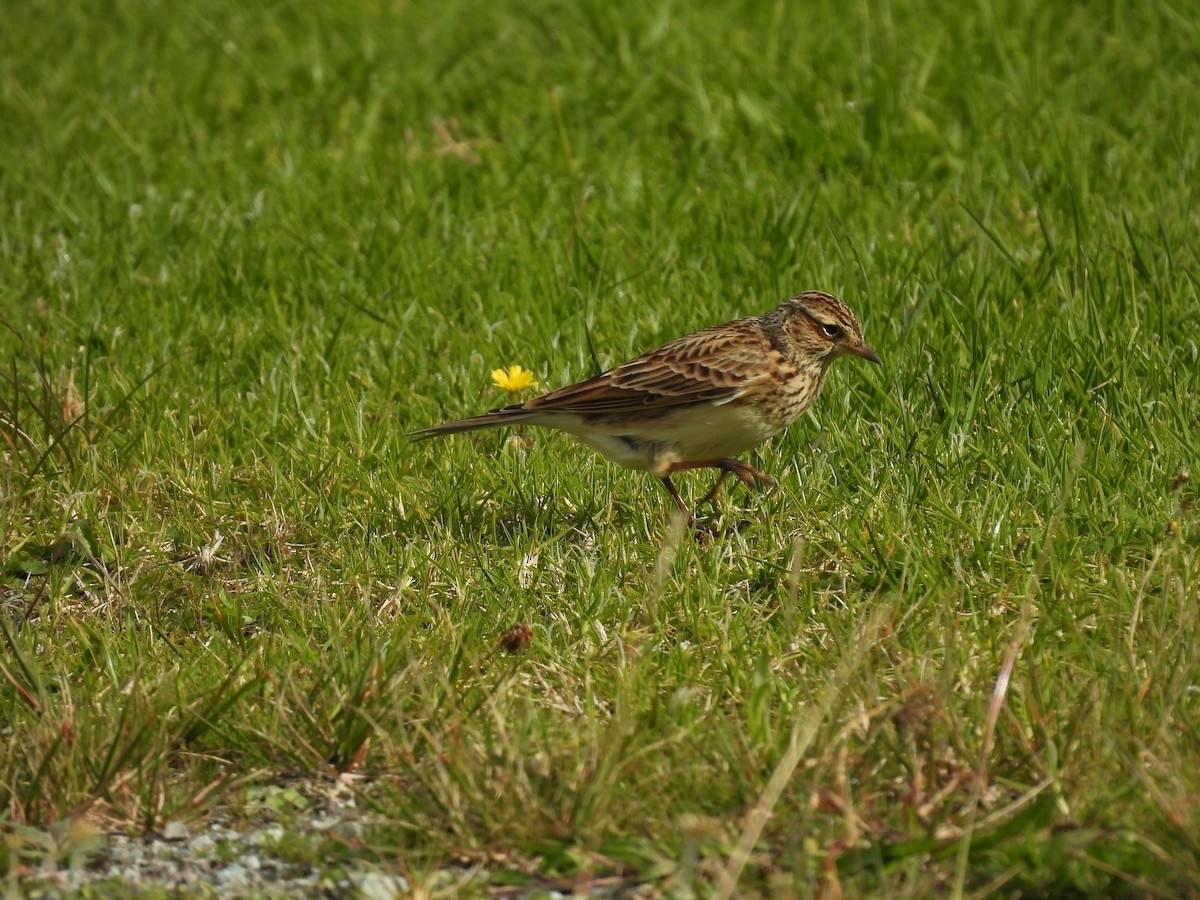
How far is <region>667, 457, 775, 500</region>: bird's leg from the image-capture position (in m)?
5.82

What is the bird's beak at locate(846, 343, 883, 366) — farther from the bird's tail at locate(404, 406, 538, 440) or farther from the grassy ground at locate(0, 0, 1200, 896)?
the bird's tail at locate(404, 406, 538, 440)

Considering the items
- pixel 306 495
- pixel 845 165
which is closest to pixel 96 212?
pixel 306 495

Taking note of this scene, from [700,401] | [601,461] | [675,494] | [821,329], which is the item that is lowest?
[601,461]

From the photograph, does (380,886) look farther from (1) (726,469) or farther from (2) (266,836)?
(1) (726,469)

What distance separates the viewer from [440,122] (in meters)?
9.91

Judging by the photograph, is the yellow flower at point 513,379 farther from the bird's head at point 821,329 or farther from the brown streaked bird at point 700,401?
the bird's head at point 821,329

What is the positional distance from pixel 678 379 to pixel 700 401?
153mm

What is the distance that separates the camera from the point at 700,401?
589 cm

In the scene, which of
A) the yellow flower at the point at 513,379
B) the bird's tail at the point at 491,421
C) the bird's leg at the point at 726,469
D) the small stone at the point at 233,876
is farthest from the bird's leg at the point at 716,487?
the small stone at the point at 233,876

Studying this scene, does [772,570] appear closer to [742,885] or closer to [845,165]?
[742,885]

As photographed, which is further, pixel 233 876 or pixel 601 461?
pixel 601 461

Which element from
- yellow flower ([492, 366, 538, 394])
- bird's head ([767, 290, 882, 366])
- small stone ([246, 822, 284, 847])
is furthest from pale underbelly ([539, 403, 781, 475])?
small stone ([246, 822, 284, 847])

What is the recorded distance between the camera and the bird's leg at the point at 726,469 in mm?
5816

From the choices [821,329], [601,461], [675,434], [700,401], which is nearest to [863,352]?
[821,329]
